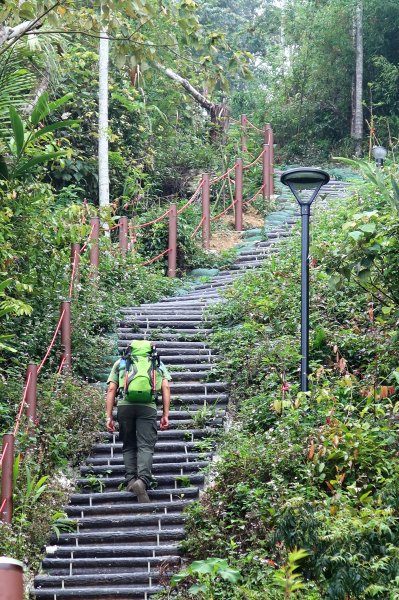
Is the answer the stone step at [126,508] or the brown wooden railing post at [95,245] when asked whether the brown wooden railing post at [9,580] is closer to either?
the stone step at [126,508]

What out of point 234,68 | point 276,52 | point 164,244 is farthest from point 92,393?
point 276,52

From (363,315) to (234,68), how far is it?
314 centimetres

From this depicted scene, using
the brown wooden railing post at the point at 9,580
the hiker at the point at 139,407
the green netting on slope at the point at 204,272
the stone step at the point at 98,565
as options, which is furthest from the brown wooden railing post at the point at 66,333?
the brown wooden railing post at the point at 9,580

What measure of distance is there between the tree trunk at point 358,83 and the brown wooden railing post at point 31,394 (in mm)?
15390

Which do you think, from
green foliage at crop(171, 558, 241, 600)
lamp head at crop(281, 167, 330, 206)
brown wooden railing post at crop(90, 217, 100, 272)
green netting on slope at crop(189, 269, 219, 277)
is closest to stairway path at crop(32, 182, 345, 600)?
green foliage at crop(171, 558, 241, 600)

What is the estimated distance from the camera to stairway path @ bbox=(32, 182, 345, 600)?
9.78 m

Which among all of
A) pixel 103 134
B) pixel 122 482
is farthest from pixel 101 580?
pixel 103 134

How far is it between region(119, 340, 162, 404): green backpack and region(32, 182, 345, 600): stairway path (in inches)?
36.5

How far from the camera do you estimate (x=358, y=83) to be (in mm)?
25391

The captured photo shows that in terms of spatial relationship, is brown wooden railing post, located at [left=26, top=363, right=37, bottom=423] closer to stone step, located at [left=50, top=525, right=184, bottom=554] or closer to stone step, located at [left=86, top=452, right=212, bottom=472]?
stone step, located at [left=86, top=452, right=212, bottom=472]

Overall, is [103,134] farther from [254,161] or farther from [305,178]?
[305,178]


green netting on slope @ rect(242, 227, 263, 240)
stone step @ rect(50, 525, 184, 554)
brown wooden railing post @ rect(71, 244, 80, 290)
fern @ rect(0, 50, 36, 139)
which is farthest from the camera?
green netting on slope @ rect(242, 227, 263, 240)

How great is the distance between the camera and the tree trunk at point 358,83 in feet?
82.8

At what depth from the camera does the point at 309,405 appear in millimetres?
10961
